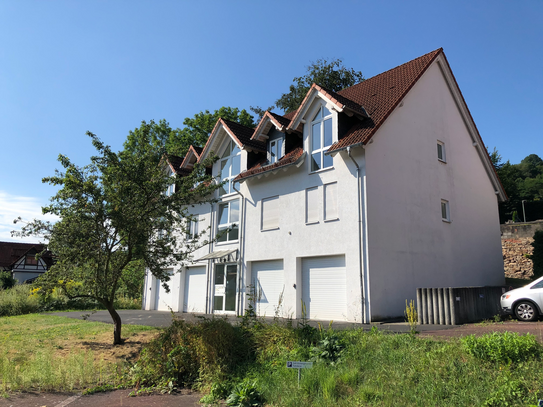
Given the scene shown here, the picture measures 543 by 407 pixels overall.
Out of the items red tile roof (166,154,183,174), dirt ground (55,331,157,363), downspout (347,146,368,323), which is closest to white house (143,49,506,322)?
downspout (347,146,368,323)

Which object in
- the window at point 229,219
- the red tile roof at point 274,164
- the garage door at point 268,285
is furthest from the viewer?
the window at point 229,219

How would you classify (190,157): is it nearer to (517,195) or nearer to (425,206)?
(425,206)

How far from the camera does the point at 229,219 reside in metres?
20.7

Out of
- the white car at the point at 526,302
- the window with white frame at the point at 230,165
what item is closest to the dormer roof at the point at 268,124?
the window with white frame at the point at 230,165

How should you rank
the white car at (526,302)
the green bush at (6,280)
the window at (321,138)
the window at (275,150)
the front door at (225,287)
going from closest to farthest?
the white car at (526,302) < the window at (321,138) < the window at (275,150) < the front door at (225,287) < the green bush at (6,280)

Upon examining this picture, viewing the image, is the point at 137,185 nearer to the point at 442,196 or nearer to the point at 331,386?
the point at 331,386

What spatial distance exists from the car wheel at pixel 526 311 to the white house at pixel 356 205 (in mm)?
3903

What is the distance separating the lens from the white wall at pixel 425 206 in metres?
15.1

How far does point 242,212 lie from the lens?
1970cm

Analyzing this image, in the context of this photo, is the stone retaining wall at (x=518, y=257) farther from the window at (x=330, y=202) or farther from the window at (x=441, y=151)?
the window at (x=330, y=202)

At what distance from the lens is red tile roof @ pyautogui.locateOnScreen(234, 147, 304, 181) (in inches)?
678

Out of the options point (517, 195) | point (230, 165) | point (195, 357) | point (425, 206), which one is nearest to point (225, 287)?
point (230, 165)

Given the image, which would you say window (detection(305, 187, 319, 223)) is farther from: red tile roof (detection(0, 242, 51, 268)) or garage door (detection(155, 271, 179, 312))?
Answer: red tile roof (detection(0, 242, 51, 268))

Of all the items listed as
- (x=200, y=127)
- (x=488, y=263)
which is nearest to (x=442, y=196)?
(x=488, y=263)
